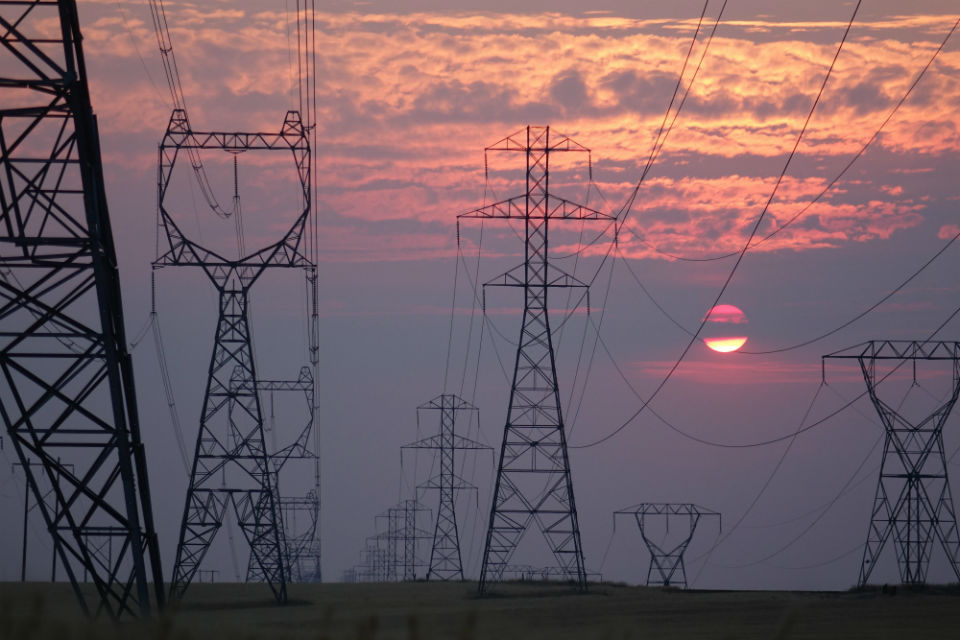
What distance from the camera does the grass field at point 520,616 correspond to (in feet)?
18.6

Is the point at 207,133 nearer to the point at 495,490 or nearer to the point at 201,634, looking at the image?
the point at 495,490

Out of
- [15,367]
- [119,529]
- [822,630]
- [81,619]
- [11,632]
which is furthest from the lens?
[822,630]

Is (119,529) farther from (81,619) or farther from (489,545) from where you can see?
(489,545)

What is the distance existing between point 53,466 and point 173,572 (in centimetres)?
2290

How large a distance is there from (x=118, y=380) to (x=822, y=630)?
16.3 metres

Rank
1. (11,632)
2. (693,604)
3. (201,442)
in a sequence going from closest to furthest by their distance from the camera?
(11,632)
(693,604)
(201,442)

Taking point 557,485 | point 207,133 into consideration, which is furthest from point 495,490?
point 207,133

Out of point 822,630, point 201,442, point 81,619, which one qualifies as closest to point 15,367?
point 81,619

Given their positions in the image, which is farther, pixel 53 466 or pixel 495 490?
pixel 495 490

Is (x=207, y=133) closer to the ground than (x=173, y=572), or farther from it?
farther from it

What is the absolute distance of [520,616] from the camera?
31.5 metres

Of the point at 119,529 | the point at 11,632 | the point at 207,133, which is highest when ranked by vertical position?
the point at 207,133

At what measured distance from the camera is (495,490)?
45.2m

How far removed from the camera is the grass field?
5.68 metres
